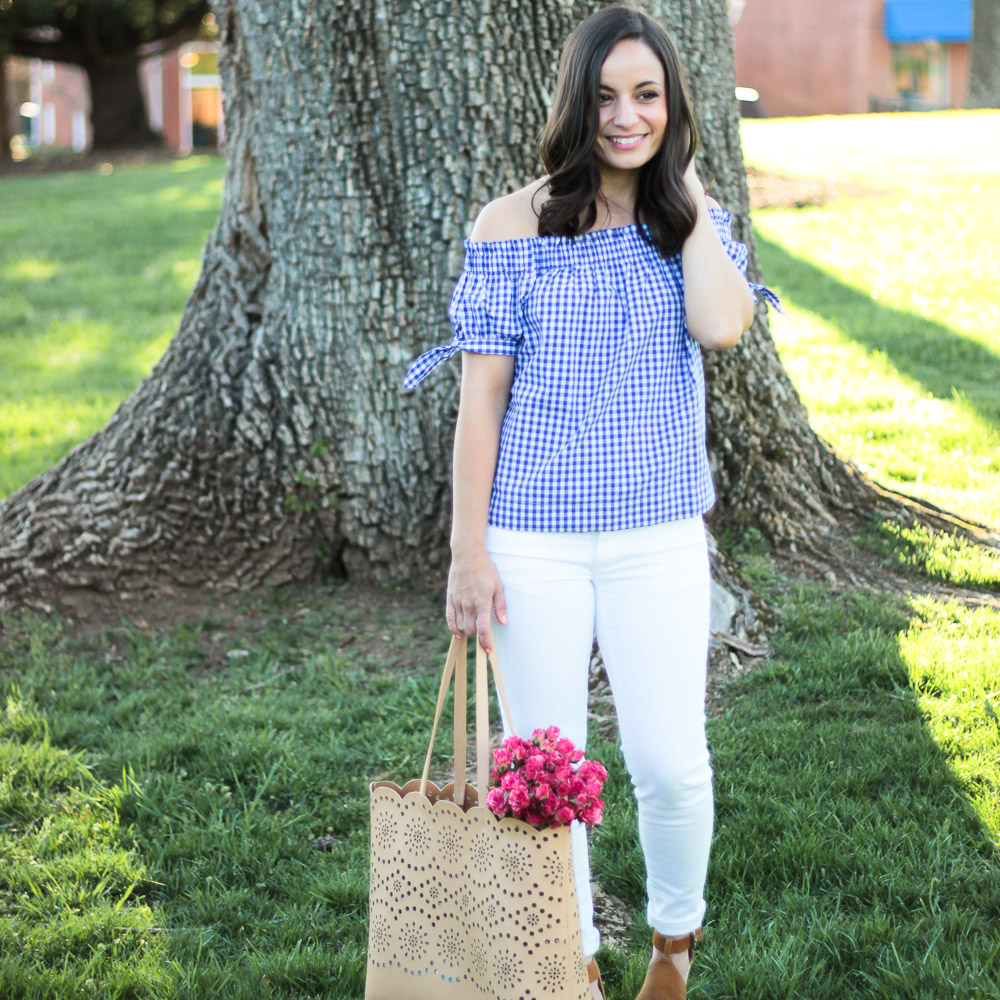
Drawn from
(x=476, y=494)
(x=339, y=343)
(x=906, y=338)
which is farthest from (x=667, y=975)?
(x=906, y=338)

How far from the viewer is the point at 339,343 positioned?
4438 millimetres

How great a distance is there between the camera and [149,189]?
15969 millimetres

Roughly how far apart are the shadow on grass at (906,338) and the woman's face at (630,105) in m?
4.36

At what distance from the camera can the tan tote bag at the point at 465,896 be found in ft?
6.93

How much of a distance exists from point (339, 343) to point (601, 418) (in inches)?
90.4

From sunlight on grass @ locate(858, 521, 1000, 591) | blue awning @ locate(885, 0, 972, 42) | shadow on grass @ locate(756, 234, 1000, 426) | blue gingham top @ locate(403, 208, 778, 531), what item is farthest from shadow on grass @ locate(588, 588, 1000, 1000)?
blue awning @ locate(885, 0, 972, 42)

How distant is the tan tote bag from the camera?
2.11m

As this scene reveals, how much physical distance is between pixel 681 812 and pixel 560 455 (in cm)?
78

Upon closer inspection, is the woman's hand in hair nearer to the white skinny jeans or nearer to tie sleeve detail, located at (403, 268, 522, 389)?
tie sleeve detail, located at (403, 268, 522, 389)

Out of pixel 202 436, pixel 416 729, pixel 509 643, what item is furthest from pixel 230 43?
pixel 509 643

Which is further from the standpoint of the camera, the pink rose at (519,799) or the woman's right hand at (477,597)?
the woman's right hand at (477,597)

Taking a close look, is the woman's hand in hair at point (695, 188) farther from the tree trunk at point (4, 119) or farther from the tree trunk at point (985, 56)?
the tree trunk at point (4, 119)

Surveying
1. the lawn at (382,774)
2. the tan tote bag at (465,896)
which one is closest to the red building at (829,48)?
the lawn at (382,774)

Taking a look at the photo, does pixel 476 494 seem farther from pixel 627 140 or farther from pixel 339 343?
pixel 339 343
